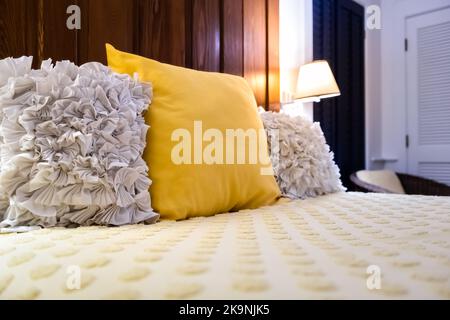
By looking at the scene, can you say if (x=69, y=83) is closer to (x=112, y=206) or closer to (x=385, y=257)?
(x=112, y=206)

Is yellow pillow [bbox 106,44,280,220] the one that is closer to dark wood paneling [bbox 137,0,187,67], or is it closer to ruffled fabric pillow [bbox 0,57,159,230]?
ruffled fabric pillow [bbox 0,57,159,230]

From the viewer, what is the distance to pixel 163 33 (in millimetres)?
1239

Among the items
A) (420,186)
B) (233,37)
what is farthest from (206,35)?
(420,186)

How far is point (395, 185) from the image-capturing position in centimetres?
246

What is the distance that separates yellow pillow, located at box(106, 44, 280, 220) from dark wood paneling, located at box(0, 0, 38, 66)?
10.2 inches

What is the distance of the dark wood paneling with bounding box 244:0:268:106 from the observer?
1627 millimetres

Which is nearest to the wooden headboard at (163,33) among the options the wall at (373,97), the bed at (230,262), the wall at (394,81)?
the bed at (230,262)

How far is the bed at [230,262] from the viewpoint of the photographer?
0.36 m

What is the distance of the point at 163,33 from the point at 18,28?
1.51ft

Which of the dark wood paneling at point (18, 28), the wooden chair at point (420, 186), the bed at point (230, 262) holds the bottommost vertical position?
the wooden chair at point (420, 186)

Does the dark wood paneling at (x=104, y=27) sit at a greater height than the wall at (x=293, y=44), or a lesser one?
lesser

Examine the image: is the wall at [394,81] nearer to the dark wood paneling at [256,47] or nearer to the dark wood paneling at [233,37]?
the dark wood paneling at [256,47]

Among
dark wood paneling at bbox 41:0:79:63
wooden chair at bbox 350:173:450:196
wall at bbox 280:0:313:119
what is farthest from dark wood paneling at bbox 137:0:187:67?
wooden chair at bbox 350:173:450:196

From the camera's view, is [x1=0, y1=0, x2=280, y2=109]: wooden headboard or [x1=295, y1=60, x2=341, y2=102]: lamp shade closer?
[x1=0, y1=0, x2=280, y2=109]: wooden headboard
